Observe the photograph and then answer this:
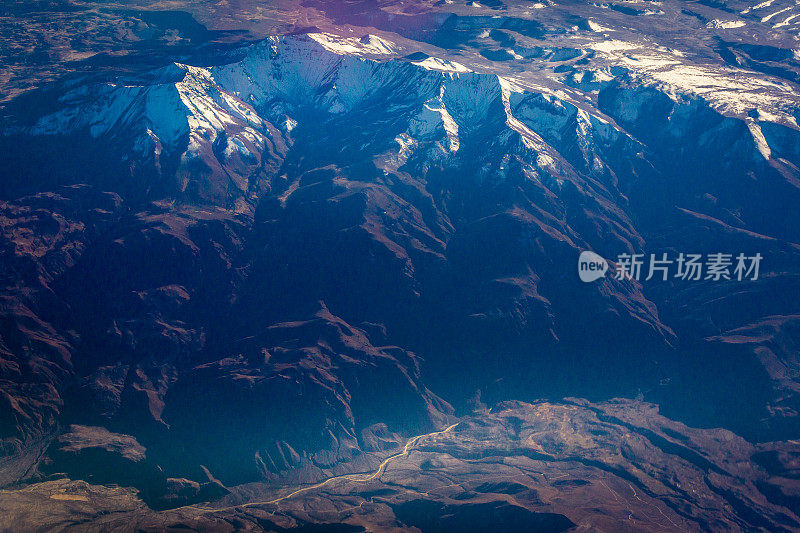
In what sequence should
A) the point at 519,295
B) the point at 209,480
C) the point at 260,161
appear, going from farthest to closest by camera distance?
the point at 260,161 → the point at 519,295 → the point at 209,480

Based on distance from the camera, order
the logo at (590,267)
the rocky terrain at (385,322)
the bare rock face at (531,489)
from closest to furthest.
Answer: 1. the bare rock face at (531,489)
2. the rocky terrain at (385,322)
3. the logo at (590,267)

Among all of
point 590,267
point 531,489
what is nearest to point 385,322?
point 531,489

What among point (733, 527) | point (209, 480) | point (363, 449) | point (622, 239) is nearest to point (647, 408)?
point (733, 527)

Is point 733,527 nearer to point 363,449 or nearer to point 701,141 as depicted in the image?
point 363,449

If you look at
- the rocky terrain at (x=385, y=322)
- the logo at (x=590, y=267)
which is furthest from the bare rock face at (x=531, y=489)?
the logo at (x=590, y=267)

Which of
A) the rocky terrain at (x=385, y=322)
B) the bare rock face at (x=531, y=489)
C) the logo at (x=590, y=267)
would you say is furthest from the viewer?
the logo at (x=590, y=267)

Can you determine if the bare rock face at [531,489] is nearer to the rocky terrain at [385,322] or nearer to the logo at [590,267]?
the rocky terrain at [385,322]
